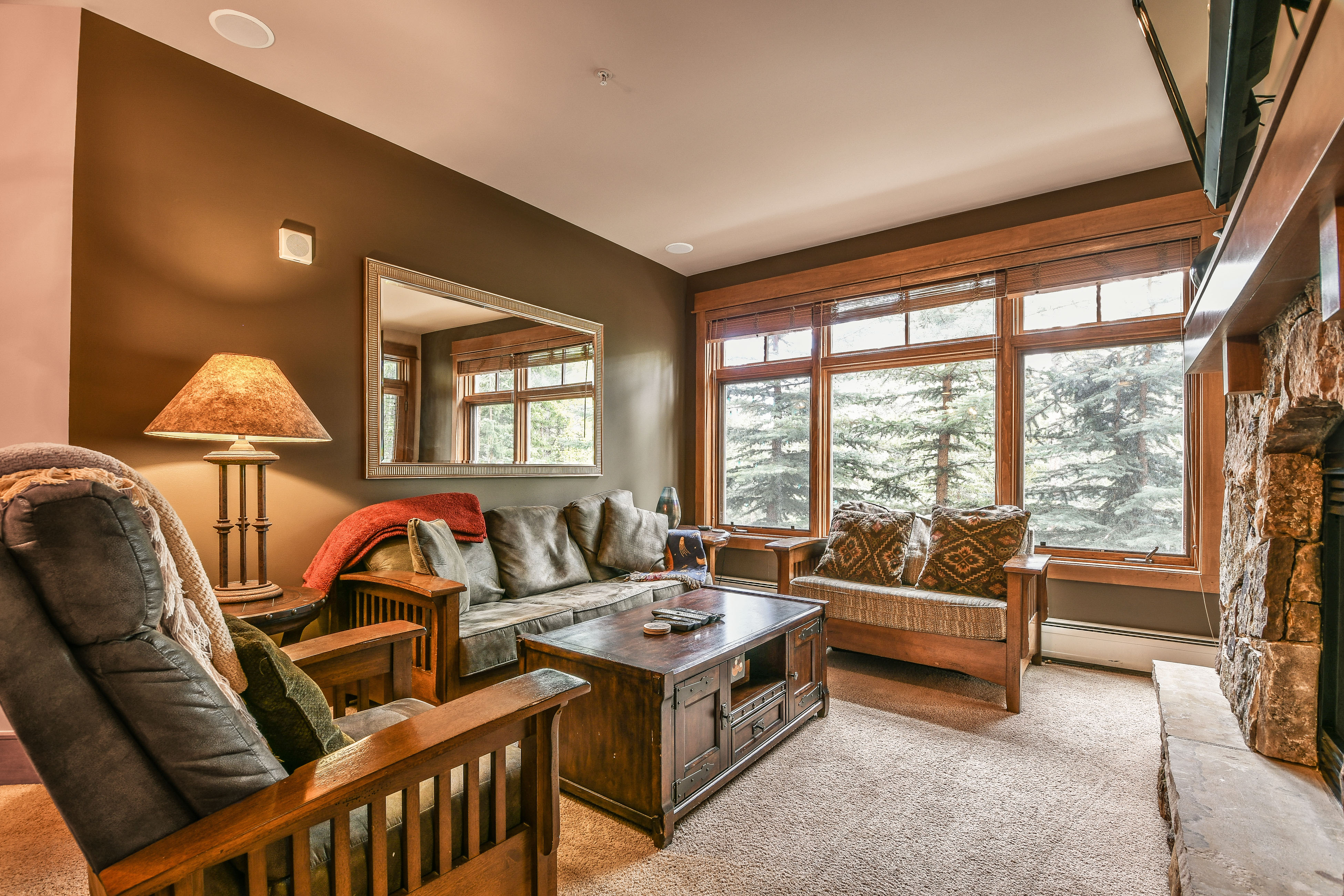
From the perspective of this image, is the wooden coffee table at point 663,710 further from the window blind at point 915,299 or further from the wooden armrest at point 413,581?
the window blind at point 915,299

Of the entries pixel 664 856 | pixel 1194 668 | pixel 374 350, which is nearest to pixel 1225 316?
pixel 1194 668

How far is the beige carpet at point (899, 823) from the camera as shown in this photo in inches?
63.7

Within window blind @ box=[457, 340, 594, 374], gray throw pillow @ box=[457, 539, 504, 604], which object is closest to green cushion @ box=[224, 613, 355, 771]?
gray throw pillow @ box=[457, 539, 504, 604]

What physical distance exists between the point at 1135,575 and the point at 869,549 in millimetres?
1376

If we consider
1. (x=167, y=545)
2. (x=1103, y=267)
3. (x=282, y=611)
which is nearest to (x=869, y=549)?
(x=1103, y=267)

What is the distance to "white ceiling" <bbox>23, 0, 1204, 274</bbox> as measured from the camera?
2.16 meters

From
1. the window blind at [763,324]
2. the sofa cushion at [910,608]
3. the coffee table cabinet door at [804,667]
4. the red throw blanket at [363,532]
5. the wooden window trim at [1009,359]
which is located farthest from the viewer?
the window blind at [763,324]

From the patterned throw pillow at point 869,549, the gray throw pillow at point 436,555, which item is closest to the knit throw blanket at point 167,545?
the gray throw pillow at point 436,555

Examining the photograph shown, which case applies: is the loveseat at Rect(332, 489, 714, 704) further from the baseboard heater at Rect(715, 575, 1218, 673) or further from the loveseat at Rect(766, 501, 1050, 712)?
the baseboard heater at Rect(715, 575, 1218, 673)

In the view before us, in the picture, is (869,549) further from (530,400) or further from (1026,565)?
(530,400)

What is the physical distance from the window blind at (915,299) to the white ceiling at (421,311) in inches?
96.1

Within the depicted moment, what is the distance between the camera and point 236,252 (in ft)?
8.23

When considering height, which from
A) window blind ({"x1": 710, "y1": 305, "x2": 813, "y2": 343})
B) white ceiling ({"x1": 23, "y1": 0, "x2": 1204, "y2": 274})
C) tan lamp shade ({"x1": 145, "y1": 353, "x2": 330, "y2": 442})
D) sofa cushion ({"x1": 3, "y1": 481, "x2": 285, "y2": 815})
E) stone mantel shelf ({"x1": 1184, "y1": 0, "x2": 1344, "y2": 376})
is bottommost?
sofa cushion ({"x1": 3, "y1": 481, "x2": 285, "y2": 815})

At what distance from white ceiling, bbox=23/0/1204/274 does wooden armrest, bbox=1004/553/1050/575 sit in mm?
2081
